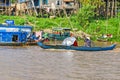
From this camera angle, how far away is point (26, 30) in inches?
1436

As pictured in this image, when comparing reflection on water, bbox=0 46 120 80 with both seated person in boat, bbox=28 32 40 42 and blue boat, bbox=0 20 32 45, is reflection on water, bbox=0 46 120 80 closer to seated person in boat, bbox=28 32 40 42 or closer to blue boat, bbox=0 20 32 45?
blue boat, bbox=0 20 32 45

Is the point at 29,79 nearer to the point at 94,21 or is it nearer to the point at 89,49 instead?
the point at 89,49

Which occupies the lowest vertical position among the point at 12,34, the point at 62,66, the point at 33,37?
the point at 62,66

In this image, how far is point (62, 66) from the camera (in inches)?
854

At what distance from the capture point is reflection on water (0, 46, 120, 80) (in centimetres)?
1819

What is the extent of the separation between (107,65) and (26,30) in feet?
49.5

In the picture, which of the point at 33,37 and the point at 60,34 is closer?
the point at 33,37

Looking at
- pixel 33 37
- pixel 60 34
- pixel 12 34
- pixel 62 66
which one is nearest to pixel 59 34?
pixel 60 34

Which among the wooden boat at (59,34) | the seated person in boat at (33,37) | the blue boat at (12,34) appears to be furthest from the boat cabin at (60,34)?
the blue boat at (12,34)

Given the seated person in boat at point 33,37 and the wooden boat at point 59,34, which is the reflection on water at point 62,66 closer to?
the seated person in boat at point 33,37

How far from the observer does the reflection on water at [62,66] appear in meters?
18.2

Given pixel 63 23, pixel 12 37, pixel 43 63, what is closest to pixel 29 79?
pixel 43 63

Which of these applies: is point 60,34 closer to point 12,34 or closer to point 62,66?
point 12,34

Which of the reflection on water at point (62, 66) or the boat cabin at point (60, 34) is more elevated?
the boat cabin at point (60, 34)
